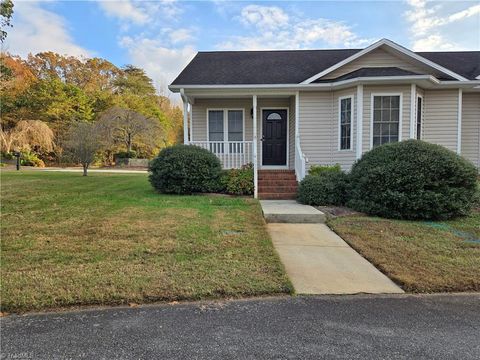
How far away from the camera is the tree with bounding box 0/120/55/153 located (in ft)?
85.0

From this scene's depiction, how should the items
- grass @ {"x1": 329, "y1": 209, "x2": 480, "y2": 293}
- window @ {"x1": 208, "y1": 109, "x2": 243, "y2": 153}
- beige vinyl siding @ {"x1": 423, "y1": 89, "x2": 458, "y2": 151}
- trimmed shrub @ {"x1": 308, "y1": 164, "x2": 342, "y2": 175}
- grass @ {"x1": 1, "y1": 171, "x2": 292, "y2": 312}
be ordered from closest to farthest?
grass @ {"x1": 1, "y1": 171, "x2": 292, "y2": 312}
grass @ {"x1": 329, "y1": 209, "x2": 480, "y2": 293}
trimmed shrub @ {"x1": 308, "y1": 164, "x2": 342, "y2": 175}
beige vinyl siding @ {"x1": 423, "y1": 89, "x2": 458, "y2": 151}
window @ {"x1": 208, "y1": 109, "x2": 243, "y2": 153}

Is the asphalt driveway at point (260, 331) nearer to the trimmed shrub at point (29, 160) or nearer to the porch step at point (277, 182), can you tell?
the porch step at point (277, 182)

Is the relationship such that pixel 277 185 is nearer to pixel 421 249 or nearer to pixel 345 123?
pixel 345 123

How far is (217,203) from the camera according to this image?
7832 millimetres

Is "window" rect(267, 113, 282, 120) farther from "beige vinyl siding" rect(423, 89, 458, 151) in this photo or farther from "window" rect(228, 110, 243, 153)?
"beige vinyl siding" rect(423, 89, 458, 151)

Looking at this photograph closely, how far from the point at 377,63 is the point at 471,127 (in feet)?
12.9

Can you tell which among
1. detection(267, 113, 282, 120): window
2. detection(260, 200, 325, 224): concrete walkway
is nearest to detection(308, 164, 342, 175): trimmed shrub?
detection(260, 200, 325, 224): concrete walkway

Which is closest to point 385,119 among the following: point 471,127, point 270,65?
point 471,127

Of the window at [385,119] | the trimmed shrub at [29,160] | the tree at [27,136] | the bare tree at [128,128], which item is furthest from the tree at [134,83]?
the window at [385,119]

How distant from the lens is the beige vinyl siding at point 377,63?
998cm

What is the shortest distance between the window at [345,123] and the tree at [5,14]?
29.3 feet

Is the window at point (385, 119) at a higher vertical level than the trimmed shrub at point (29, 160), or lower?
higher

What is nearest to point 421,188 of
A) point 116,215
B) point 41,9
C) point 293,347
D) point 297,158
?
point 297,158

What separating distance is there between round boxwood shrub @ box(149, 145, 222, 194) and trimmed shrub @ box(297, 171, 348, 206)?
2592 millimetres
